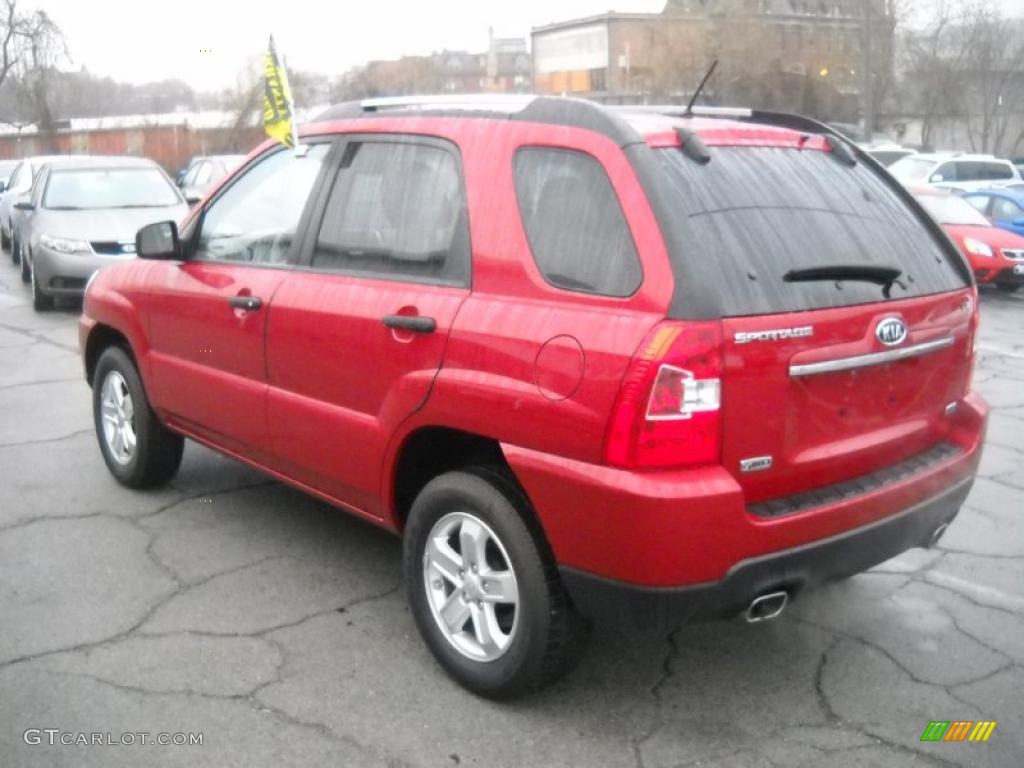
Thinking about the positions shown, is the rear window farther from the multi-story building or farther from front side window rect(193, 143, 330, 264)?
the multi-story building

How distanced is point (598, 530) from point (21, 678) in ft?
6.75

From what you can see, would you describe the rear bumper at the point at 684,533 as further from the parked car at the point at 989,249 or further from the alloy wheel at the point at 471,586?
the parked car at the point at 989,249

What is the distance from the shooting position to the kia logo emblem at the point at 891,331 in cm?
340

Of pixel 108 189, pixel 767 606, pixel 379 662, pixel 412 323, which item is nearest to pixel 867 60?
pixel 108 189

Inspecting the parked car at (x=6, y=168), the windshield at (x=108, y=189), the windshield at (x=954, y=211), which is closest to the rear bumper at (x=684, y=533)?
the windshield at (x=108, y=189)

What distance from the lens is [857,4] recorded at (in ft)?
125

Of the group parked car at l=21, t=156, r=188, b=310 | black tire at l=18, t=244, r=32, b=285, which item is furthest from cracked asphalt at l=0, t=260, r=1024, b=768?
black tire at l=18, t=244, r=32, b=285

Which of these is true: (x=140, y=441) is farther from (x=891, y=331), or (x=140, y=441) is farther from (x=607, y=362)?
(x=891, y=331)

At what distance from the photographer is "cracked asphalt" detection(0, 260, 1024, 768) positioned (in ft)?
11.1

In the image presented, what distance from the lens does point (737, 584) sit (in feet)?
10.3

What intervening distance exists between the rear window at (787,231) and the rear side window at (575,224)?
17 cm

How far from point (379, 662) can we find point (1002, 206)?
1700 cm

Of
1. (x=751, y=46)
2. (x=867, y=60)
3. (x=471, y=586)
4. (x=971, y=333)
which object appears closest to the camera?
(x=471, y=586)

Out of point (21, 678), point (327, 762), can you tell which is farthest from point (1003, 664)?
point (21, 678)
